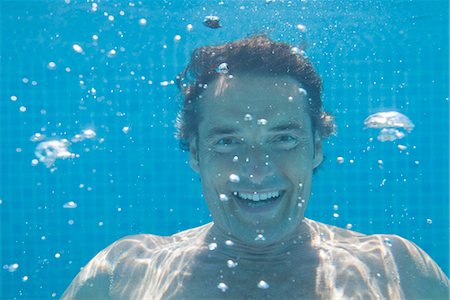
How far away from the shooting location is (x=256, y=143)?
2666mm

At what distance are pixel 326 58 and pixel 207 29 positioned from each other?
67.9 inches

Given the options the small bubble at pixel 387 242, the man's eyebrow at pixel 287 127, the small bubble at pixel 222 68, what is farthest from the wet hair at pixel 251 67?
the small bubble at pixel 387 242

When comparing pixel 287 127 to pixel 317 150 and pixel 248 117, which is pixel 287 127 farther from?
pixel 317 150

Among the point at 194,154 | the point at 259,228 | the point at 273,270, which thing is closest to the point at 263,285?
the point at 273,270

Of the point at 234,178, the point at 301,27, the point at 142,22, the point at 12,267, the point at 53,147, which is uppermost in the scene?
the point at 142,22

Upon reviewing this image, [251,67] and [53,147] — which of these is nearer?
[251,67]

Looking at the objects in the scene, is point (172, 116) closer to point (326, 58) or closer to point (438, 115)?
point (326, 58)

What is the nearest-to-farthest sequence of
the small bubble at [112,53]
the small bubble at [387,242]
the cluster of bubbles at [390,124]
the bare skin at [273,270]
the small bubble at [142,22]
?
the bare skin at [273,270] < the small bubble at [387,242] < the small bubble at [142,22] < the small bubble at [112,53] < the cluster of bubbles at [390,124]

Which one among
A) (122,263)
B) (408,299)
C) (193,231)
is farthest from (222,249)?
(408,299)

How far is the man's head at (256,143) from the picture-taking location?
2.65 meters

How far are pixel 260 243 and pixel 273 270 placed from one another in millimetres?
216

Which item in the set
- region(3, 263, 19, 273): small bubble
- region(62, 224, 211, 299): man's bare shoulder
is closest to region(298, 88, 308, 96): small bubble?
region(62, 224, 211, 299): man's bare shoulder

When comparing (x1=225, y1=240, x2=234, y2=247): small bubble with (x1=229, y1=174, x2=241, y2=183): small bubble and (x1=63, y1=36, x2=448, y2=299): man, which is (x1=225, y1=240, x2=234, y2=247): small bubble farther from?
(x1=229, y1=174, x2=241, y2=183): small bubble

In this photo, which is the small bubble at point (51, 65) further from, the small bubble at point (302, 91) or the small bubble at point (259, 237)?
the small bubble at point (259, 237)
